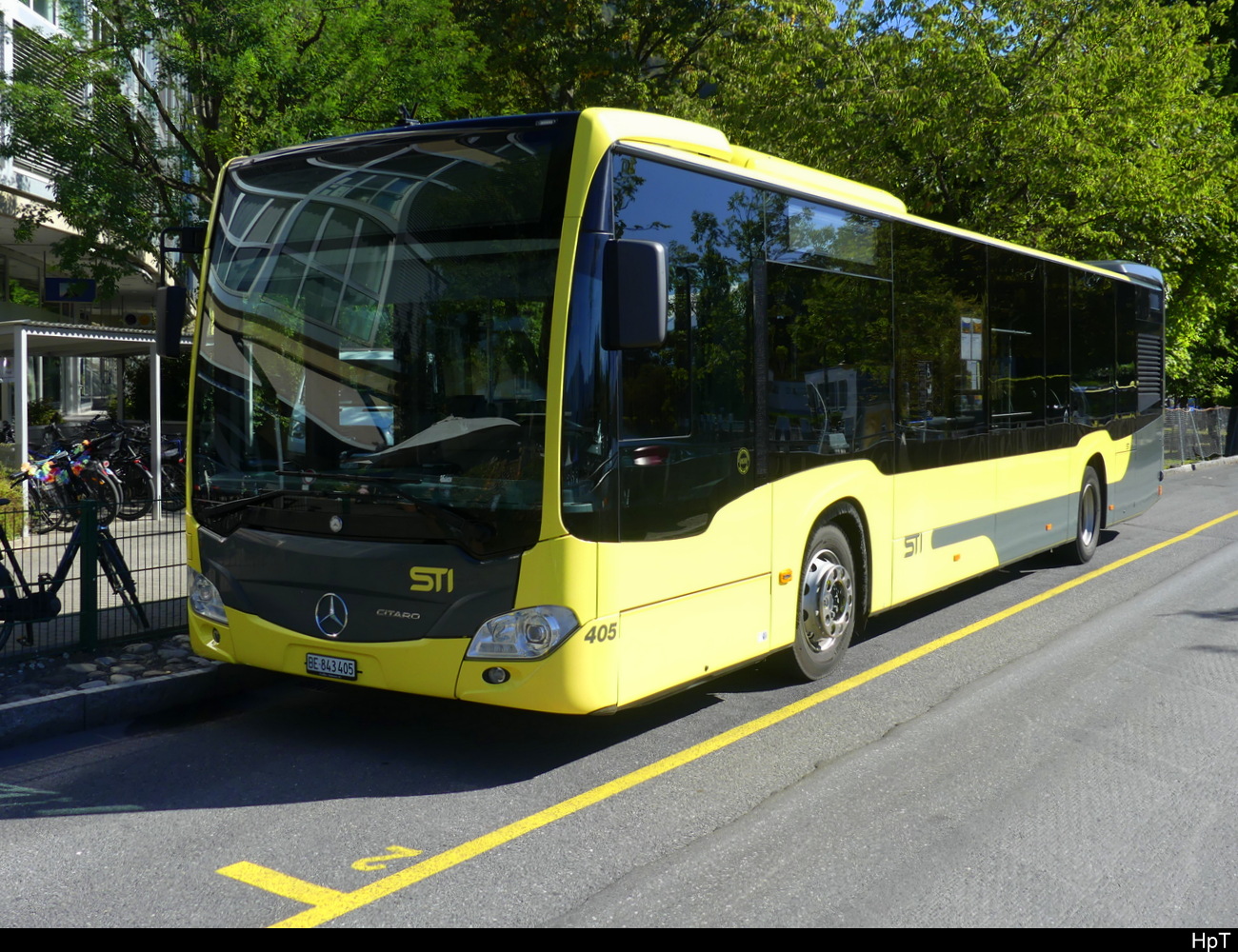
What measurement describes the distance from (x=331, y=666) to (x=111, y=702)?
1624 millimetres

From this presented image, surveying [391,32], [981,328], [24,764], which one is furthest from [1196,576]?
[391,32]

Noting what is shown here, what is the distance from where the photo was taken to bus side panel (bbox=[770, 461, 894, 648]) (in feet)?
22.2

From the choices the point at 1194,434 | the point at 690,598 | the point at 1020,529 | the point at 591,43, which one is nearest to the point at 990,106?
the point at 591,43

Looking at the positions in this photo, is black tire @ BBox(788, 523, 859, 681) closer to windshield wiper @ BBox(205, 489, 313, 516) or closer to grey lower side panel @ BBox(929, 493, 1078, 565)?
grey lower side panel @ BBox(929, 493, 1078, 565)

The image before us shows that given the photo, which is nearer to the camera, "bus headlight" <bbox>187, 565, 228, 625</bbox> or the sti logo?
the sti logo

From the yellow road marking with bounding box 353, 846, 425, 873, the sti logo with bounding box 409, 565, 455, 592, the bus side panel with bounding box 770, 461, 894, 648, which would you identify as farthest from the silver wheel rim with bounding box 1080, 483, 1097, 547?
the yellow road marking with bounding box 353, 846, 425, 873

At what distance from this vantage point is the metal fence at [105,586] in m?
7.48

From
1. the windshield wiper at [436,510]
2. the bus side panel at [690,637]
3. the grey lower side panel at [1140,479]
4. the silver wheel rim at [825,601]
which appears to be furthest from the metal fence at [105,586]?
the grey lower side panel at [1140,479]

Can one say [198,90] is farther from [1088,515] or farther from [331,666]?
[1088,515]

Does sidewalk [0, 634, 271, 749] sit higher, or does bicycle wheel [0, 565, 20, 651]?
bicycle wheel [0, 565, 20, 651]

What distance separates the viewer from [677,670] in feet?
19.4

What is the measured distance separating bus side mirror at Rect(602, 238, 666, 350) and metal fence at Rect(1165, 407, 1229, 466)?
2633 cm

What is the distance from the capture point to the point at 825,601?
7320 millimetres

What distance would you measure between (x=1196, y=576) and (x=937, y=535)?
13.8 feet
